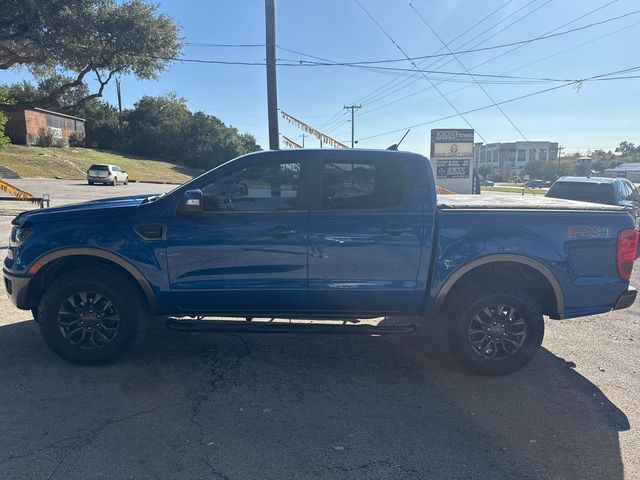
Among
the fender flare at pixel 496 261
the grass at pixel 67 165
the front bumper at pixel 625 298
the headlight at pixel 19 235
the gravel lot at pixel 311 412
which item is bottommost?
the gravel lot at pixel 311 412

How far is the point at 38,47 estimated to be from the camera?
17.8 m

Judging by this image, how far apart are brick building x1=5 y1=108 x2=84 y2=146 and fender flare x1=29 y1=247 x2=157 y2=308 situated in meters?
46.4

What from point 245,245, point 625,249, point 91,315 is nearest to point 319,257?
point 245,245

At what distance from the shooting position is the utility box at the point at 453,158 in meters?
18.8

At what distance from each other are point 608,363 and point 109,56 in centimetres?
2194

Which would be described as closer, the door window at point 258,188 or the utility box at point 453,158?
the door window at point 258,188

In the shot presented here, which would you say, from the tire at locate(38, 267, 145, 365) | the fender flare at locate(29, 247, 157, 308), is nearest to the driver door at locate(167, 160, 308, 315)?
the fender flare at locate(29, 247, 157, 308)

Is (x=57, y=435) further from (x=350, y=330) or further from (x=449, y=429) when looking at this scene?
(x=449, y=429)

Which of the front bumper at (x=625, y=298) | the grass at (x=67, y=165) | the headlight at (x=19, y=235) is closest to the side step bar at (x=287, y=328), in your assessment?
the headlight at (x=19, y=235)

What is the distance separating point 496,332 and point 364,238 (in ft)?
4.69

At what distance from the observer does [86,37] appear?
18.5 metres

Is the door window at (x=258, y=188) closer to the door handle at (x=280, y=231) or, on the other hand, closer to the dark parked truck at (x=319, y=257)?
the dark parked truck at (x=319, y=257)

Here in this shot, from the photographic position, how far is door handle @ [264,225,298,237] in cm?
375

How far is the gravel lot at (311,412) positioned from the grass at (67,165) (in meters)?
36.0
